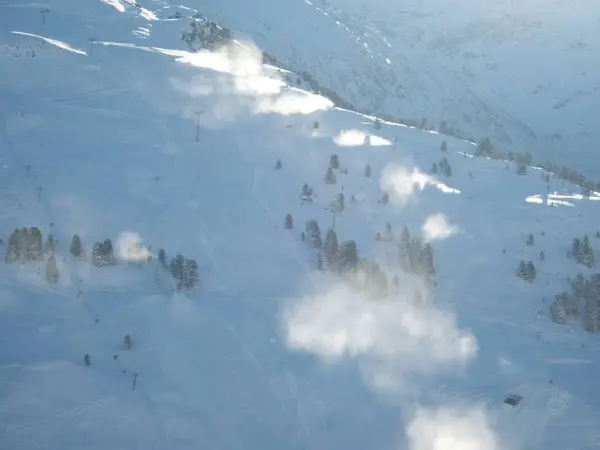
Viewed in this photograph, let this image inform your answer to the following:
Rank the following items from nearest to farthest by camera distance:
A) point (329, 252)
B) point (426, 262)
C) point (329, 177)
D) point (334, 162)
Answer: point (329, 252) → point (426, 262) → point (329, 177) → point (334, 162)

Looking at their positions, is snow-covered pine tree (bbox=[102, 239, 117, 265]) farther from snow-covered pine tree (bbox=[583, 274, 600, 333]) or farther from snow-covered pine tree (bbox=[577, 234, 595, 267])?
snow-covered pine tree (bbox=[577, 234, 595, 267])

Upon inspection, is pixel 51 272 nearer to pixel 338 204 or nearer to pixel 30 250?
pixel 30 250

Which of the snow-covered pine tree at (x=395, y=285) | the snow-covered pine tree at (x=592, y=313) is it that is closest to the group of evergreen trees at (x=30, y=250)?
the snow-covered pine tree at (x=395, y=285)

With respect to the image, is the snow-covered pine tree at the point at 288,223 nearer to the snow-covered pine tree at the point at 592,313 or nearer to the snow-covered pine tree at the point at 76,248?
the snow-covered pine tree at the point at 76,248

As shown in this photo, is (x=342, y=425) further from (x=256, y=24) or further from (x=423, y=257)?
(x=256, y=24)

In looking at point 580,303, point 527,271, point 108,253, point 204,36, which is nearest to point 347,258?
point 527,271

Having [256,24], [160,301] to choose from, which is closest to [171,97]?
[160,301]
